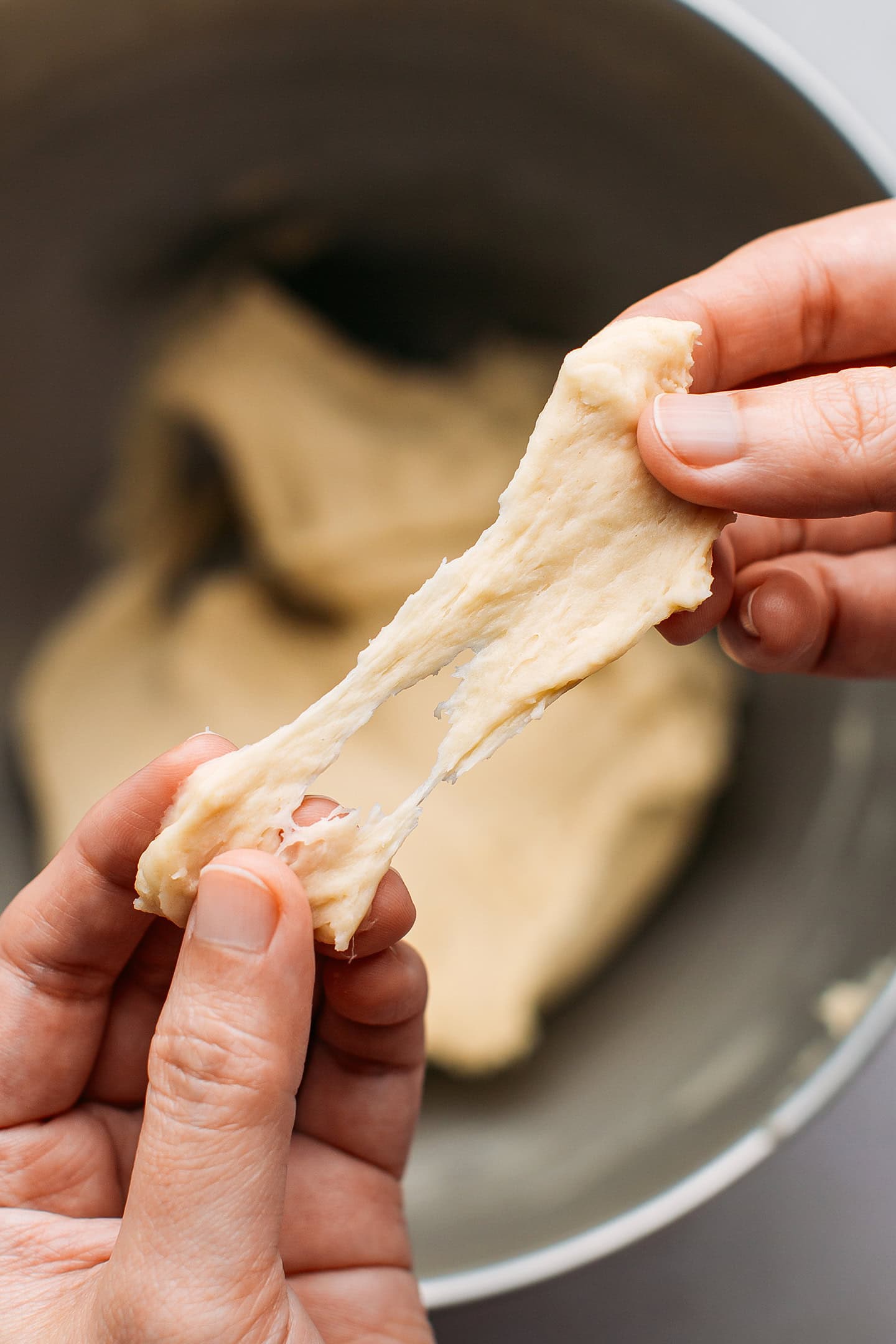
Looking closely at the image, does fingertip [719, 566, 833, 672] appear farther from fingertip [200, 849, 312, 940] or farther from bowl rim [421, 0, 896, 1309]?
fingertip [200, 849, 312, 940]

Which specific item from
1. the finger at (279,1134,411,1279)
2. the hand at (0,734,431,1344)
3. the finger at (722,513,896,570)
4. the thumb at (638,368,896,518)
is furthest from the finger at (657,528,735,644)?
the finger at (279,1134,411,1279)

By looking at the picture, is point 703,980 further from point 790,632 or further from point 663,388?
point 663,388

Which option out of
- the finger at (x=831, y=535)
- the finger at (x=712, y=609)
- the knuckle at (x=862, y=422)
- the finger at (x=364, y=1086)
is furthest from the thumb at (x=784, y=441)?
the finger at (x=364, y=1086)

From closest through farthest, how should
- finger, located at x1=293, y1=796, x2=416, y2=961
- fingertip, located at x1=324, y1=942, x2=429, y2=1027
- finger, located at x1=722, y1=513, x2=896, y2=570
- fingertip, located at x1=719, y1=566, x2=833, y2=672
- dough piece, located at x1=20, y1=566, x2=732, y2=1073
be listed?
1. finger, located at x1=293, y1=796, x2=416, y2=961
2. fingertip, located at x1=324, y1=942, x2=429, y2=1027
3. fingertip, located at x1=719, y1=566, x2=833, y2=672
4. finger, located at x1=722, y1=513, x2=896, y2=570
5. dough piece, located at x1=20, y1=566, x2=732, y2=1073

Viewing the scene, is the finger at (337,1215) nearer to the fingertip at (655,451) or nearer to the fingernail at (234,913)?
the fingernail at (234,913)

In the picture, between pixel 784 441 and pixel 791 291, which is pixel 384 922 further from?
pixel 791 291

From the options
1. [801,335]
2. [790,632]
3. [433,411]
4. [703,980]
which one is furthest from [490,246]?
[703,980]
